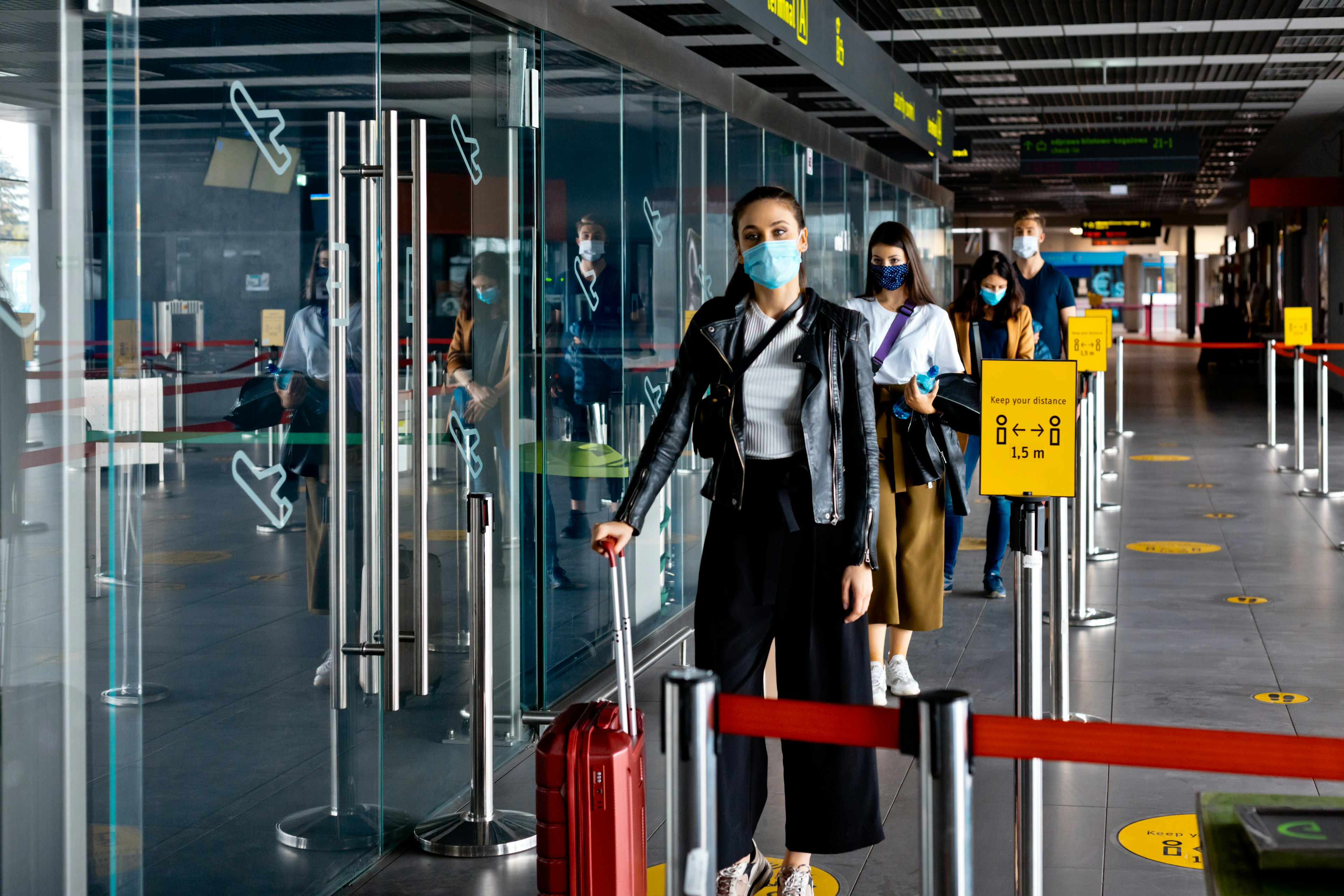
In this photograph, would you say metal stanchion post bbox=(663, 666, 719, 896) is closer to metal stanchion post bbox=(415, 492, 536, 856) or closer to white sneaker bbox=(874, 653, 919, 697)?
metal stanchion post bbox=(415, 492, 536, 856)

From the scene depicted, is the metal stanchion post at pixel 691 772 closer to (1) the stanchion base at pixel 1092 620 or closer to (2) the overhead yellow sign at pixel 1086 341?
(1) the stanchion base at pixel 1092 620

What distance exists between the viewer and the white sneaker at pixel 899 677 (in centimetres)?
538

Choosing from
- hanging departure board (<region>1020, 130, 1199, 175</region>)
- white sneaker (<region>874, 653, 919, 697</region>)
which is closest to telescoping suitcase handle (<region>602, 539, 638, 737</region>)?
white sneaker (<region>874, 653, 919, 697</region>)

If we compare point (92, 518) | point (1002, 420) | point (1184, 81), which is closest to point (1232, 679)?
point (1002, 420)

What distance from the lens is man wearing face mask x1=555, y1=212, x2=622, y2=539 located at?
17.5 ft

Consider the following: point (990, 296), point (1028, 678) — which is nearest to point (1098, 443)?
point (990, 296)

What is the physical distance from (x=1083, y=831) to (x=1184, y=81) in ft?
50.3

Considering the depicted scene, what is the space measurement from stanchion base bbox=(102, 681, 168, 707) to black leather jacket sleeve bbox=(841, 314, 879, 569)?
1587 millimetres

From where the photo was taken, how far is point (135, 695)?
112 inches

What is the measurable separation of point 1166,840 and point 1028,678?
1011 mm

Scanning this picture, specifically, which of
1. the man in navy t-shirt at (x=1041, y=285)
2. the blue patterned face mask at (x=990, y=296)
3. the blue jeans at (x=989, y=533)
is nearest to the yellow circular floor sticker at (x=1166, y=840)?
the blue jeans at (x=989, y=533)

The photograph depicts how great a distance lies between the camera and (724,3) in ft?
16.6

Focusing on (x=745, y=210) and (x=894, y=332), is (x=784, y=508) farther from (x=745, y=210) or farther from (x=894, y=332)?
(x=894, y=332)

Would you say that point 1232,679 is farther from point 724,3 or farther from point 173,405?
point 173,405
